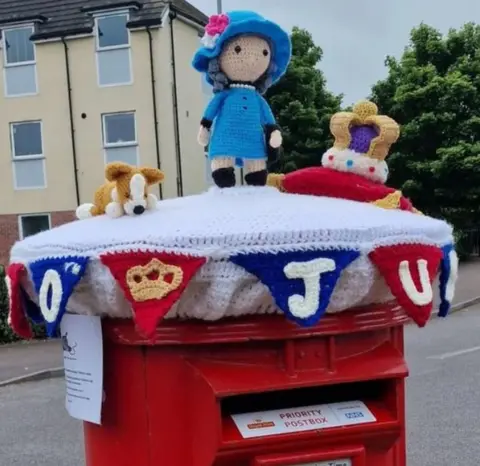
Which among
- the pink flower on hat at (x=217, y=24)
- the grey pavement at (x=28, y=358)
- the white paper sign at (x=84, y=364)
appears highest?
the pink flower on hat at (x=217, y=24)

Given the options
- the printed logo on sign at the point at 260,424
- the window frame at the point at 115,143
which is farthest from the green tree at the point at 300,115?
the printed logo on sign at the point at 260,424

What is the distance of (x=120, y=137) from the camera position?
18.7 meters

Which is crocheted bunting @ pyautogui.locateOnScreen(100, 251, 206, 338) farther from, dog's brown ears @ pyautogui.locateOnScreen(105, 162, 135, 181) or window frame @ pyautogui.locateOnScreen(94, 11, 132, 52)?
window frame @ pyautogui.locateOnScreen(94, 11, 132, 52)

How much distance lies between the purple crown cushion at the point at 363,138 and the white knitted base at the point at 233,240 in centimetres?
23

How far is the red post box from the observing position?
1.70 metres

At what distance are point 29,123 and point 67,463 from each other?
15079mm

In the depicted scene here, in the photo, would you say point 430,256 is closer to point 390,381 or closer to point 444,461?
point 390,381

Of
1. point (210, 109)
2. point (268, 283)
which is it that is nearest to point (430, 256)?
point (268, 283)

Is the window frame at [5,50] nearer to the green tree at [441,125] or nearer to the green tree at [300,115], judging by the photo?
the green tree at [300,115]

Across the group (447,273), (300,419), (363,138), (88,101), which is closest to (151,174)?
(363,138)

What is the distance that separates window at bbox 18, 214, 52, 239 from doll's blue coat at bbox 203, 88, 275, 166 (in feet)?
60.2

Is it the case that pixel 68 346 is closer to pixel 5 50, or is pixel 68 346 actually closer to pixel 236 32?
pixel 236 32

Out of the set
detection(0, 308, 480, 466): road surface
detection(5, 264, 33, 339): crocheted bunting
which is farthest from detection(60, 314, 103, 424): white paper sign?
detection(0, 308, 480, 466): road surface

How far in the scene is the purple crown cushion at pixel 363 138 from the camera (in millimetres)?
2004
